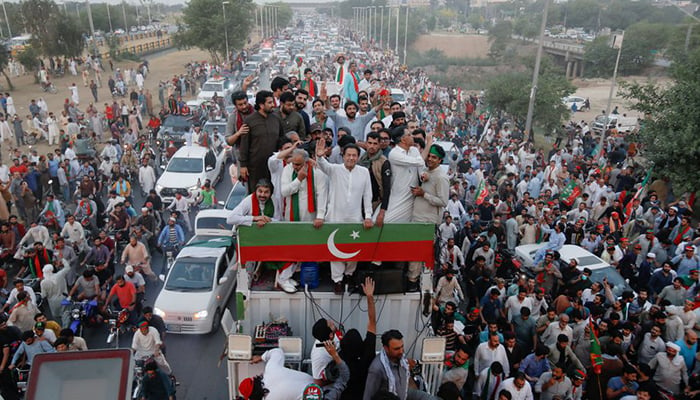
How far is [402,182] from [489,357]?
2602 mm

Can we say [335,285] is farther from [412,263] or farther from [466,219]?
[466,219]

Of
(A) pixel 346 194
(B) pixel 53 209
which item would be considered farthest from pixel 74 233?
(A) pixel 346 194

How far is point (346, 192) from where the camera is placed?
5781 mm

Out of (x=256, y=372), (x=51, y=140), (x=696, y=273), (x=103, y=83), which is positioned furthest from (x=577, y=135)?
(x=103, y=83)

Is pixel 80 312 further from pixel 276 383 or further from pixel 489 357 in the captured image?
pixel 489 357

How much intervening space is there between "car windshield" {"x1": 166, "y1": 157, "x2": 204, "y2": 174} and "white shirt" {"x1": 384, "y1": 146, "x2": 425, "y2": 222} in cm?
1063

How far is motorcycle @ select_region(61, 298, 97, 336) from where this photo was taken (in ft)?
27.4

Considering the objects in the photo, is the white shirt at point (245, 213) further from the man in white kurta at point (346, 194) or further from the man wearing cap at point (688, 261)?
the man wearing cap at point (688, 261)

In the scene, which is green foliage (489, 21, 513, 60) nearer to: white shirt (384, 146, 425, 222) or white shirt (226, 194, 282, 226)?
white shirt (384, 146, 425, 222)

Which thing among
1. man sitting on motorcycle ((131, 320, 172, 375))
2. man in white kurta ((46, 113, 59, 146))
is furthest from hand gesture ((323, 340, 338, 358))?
man in white kurta ((46, 113, 59, 146))

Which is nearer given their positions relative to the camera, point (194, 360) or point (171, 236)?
point (194, 360)

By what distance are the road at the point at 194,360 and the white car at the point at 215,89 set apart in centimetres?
2019

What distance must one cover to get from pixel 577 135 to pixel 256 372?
19.7 meters

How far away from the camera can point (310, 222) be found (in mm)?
5598
